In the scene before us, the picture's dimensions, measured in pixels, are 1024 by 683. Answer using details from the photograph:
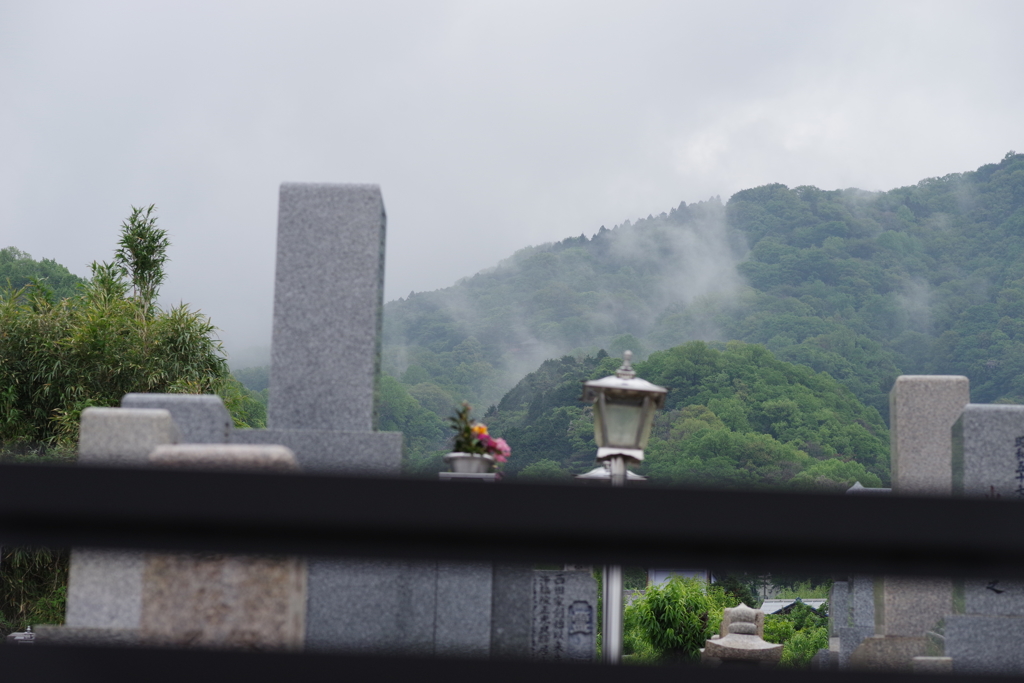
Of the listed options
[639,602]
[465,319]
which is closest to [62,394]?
[639,602]

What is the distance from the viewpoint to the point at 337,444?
4754mm

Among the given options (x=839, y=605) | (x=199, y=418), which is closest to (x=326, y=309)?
(x=199, y=418)

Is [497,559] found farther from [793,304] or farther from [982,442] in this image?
[793,304]

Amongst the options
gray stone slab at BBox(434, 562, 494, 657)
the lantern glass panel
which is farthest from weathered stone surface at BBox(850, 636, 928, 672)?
gray stone slab at BBox(434, 562, 494, 657)

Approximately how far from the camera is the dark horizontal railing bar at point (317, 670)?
2.16 feet

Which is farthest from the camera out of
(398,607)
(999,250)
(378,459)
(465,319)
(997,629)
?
(465,319)

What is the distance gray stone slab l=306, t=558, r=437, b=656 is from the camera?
4668 millimetres

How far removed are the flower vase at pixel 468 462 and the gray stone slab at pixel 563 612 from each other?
3379 mm

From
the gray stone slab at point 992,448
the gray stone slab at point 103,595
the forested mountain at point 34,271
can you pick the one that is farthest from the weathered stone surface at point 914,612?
the forested mountain at point 34,271

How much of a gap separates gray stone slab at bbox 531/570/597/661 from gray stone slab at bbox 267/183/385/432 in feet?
15.7

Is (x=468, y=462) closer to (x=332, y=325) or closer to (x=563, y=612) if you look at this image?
(x=332, y=325)

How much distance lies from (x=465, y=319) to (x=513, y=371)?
25.7ft

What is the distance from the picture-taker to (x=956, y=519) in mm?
680

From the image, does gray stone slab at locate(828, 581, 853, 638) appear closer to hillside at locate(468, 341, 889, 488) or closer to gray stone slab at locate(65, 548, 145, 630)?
gray stone slab at locate(65, 548, 145, 630)
